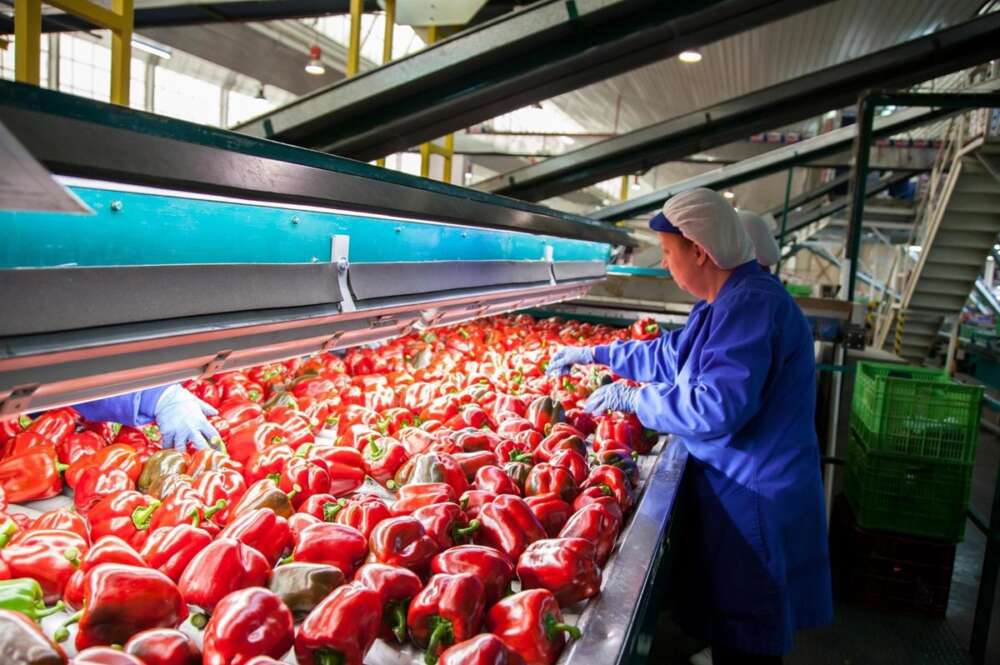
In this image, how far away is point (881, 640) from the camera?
461 centimetres

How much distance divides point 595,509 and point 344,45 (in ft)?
34.5

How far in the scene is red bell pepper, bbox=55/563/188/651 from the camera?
151 centimetres

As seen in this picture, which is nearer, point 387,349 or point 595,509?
point 595,509

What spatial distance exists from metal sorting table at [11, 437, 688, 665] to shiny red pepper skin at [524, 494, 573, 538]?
206 millimetres

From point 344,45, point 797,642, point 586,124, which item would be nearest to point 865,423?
point 797,642

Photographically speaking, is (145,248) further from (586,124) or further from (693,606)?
(586,124)

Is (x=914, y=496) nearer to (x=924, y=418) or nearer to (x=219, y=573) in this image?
(x=924, y=418)

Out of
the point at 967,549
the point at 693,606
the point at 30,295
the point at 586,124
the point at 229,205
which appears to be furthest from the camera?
the point at 586,124

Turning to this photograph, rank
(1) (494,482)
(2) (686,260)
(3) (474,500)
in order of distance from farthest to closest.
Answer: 1. (2) (686,260)
2. (1) (494,482)
3. (3) (474,500)

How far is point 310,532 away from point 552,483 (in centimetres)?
96

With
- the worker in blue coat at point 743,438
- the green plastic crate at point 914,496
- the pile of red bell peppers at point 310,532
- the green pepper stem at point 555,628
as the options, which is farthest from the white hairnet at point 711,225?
the green plastic crate at point 914,496

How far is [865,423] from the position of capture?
207 inches

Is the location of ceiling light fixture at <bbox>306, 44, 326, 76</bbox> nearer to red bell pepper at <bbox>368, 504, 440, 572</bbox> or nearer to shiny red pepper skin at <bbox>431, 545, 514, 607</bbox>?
red bell pepper at <bbox>368, 504, 440, 572</bbox>

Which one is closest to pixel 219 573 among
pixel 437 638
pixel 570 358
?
pixel 437 638
